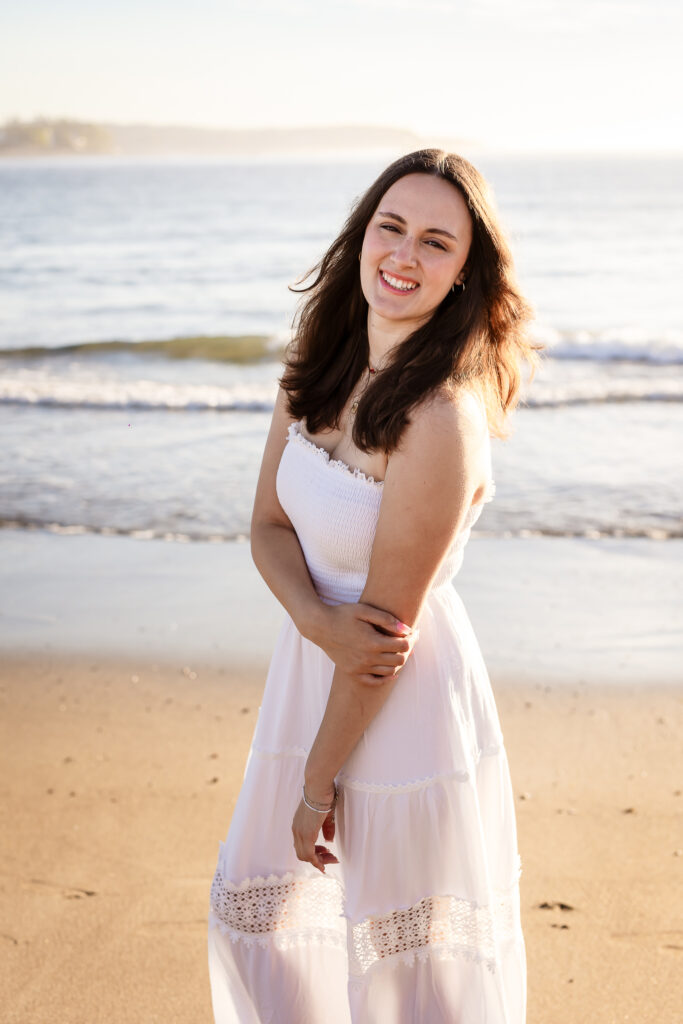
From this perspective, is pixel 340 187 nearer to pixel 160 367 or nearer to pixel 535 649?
pixel 160 367

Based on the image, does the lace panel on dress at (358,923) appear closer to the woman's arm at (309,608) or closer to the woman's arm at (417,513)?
the woman's arm at (417,513)

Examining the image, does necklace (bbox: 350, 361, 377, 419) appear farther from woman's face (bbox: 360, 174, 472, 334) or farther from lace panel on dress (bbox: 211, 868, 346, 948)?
lace panel on dress (bbox: 211, 868, 346, 948)

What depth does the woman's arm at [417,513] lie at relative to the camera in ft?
6.13

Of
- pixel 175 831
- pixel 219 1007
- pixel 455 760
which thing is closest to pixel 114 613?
pixel 175 831

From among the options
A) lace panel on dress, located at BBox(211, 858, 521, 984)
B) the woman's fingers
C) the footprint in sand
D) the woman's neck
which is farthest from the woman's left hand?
the footprint in sand

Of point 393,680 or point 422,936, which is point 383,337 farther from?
point 422,936

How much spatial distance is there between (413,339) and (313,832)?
3.38ft

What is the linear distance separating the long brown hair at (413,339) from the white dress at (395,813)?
0.47 ft

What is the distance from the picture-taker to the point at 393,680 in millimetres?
2008

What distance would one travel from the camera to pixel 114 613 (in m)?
5.65

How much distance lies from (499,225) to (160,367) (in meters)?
13.6

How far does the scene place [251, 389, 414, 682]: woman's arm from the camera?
193 cm

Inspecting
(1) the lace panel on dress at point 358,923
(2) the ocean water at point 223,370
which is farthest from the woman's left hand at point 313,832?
(2) the ocean water at point 223,370

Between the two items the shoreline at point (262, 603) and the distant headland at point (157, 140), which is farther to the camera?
the distant headland at point (157, 140)
